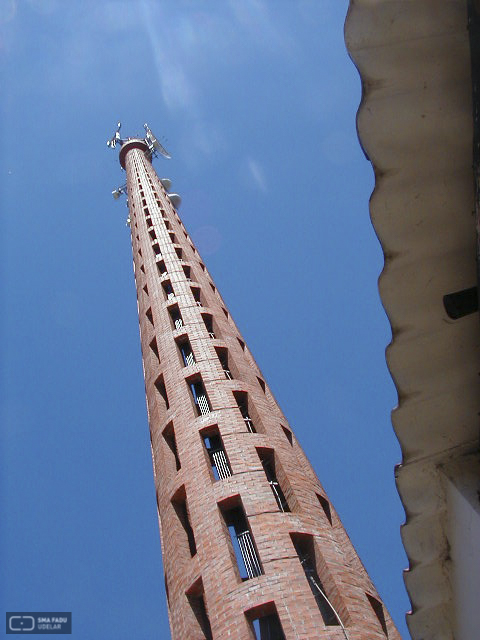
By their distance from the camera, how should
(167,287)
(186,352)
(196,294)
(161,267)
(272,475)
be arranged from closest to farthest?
1. (272,475)
2. (186,352)
3. (196,294)
4. (167,287)
5. (161,267)

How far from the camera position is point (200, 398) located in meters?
17.1

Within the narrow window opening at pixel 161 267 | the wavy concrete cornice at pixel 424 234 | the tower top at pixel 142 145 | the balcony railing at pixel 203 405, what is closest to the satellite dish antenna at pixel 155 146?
the tower top at pixel 142 145

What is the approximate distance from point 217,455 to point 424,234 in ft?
37.2

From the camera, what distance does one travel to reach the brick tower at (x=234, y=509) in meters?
10.0

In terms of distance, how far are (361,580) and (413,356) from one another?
8521 millimetres

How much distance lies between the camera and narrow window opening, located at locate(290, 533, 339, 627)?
10234 millimetres

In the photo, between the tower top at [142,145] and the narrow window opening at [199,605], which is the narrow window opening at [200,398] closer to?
the narrow window opening at [199,605]

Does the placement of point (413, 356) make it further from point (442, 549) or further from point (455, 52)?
point (455, 52)

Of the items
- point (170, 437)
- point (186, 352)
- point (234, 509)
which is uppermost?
point (186, 352)

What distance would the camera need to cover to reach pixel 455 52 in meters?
3.61

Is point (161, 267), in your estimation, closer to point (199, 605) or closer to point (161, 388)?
point (161, 388)

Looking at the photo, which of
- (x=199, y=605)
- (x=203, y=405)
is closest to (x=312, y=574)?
(x=199, y=605)

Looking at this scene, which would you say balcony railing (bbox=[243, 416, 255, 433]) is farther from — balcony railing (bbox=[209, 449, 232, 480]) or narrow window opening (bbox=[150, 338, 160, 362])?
narrow window opening (bbox=[150, 338, 160, 362])

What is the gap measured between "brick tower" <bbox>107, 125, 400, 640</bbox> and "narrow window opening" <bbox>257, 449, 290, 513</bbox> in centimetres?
3
